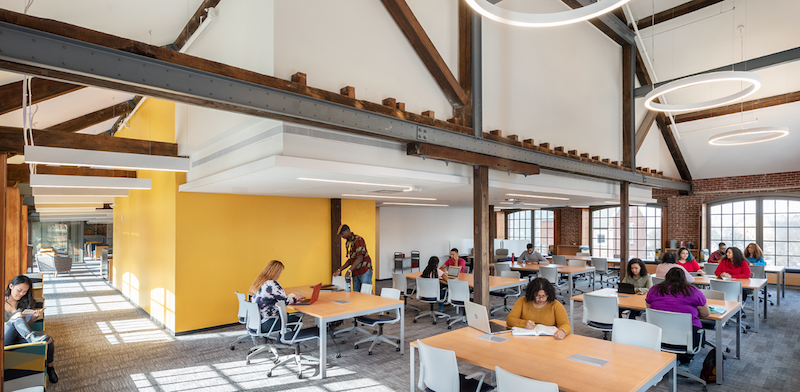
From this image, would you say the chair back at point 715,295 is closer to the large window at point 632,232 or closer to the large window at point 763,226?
the large window at point 632,232

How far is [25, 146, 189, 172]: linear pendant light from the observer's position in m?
5.44

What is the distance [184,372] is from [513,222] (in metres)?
16.1

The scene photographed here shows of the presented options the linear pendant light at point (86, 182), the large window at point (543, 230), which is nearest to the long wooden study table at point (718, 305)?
the linear pendant light at point (86, 182)

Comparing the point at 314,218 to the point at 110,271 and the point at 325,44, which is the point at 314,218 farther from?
the point at 110,271

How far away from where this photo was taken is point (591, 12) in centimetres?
342

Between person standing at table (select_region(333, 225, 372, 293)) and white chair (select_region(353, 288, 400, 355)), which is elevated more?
person standing at table (select_region(333, 225, 372, 293))

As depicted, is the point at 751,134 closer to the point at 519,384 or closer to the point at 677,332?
the point at 677,332

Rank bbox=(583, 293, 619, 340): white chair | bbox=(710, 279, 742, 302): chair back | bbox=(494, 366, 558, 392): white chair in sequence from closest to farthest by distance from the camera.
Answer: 1. bbox=(494, 366, 558, 392): white chair
2. bbox=(583, 293, 619, 340): white chair
3. bbox=(710, 279, 742, 302): chair back

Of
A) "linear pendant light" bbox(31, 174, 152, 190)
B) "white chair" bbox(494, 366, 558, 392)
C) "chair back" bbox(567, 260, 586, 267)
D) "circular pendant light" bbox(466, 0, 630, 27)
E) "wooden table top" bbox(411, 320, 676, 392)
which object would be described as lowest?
"chair back" bbox(567, 260, 586, 267)

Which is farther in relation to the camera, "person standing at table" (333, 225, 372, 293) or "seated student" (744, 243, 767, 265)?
"seated student" (744, 243, 767, 265)

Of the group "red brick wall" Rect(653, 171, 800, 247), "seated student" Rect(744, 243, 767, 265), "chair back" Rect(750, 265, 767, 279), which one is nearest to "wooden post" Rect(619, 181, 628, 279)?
"chair back" Rect(750, 265, 767, 279)

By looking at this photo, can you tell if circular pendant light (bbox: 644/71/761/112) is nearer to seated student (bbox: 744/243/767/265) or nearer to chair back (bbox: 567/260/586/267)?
seated student (bbox: 744/243/767/265)

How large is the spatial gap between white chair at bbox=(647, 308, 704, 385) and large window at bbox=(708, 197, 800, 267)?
37.1ft

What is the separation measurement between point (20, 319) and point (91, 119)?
6.00 metres
